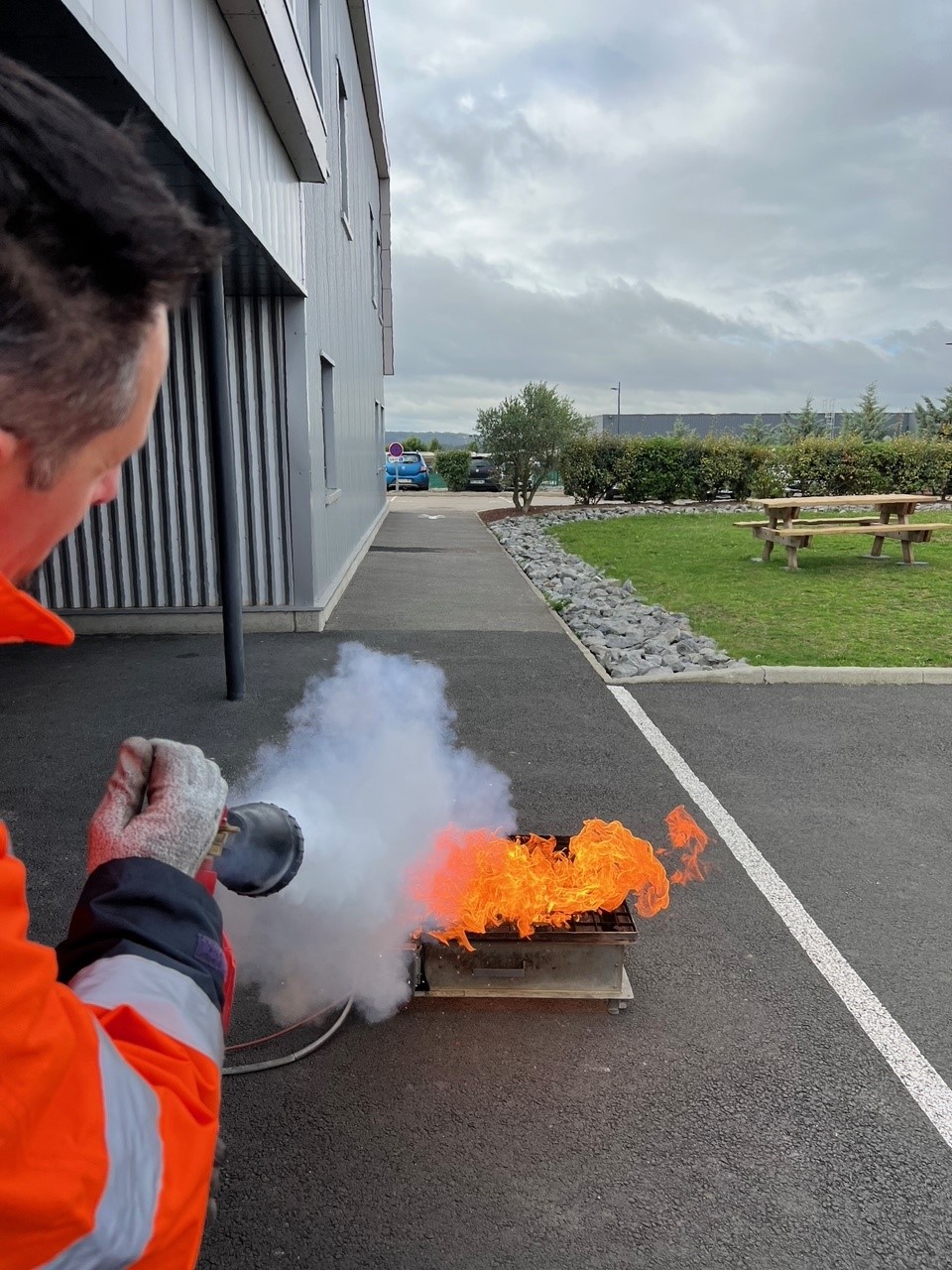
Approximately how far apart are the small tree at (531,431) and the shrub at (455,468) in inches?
479

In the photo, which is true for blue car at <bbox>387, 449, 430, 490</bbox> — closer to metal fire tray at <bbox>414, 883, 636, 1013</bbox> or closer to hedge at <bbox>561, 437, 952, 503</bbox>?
hedge at <bbox>561, 437, 952, 503</bbox>

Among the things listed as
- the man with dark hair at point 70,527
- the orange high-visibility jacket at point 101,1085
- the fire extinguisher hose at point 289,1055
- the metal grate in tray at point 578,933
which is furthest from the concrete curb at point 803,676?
the man with dark hair at point 70,527

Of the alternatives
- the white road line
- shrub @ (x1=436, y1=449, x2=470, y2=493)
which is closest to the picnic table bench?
the white road line

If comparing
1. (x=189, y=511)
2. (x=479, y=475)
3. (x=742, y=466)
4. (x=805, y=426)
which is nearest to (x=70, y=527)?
(x=189, y=511)

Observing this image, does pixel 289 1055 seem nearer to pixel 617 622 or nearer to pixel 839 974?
pixel 839 974

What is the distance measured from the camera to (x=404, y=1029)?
3113 millimetres

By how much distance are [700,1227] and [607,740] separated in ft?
12.5

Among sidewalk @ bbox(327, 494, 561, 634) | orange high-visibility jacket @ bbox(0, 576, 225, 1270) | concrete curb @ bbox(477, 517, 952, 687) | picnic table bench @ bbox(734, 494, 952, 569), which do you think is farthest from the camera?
picnic table bench @ bbox(734, 494, 952, 569)

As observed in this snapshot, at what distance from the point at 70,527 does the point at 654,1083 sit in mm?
2659

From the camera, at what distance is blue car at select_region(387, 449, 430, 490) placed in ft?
132

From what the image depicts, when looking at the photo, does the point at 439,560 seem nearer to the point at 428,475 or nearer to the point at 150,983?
the point at 150,983

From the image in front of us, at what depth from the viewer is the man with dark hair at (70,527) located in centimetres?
79

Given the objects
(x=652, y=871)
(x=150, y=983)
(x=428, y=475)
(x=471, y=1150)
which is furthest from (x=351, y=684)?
(x=428, y=475)

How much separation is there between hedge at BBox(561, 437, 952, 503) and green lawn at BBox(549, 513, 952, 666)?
23.8 ft
